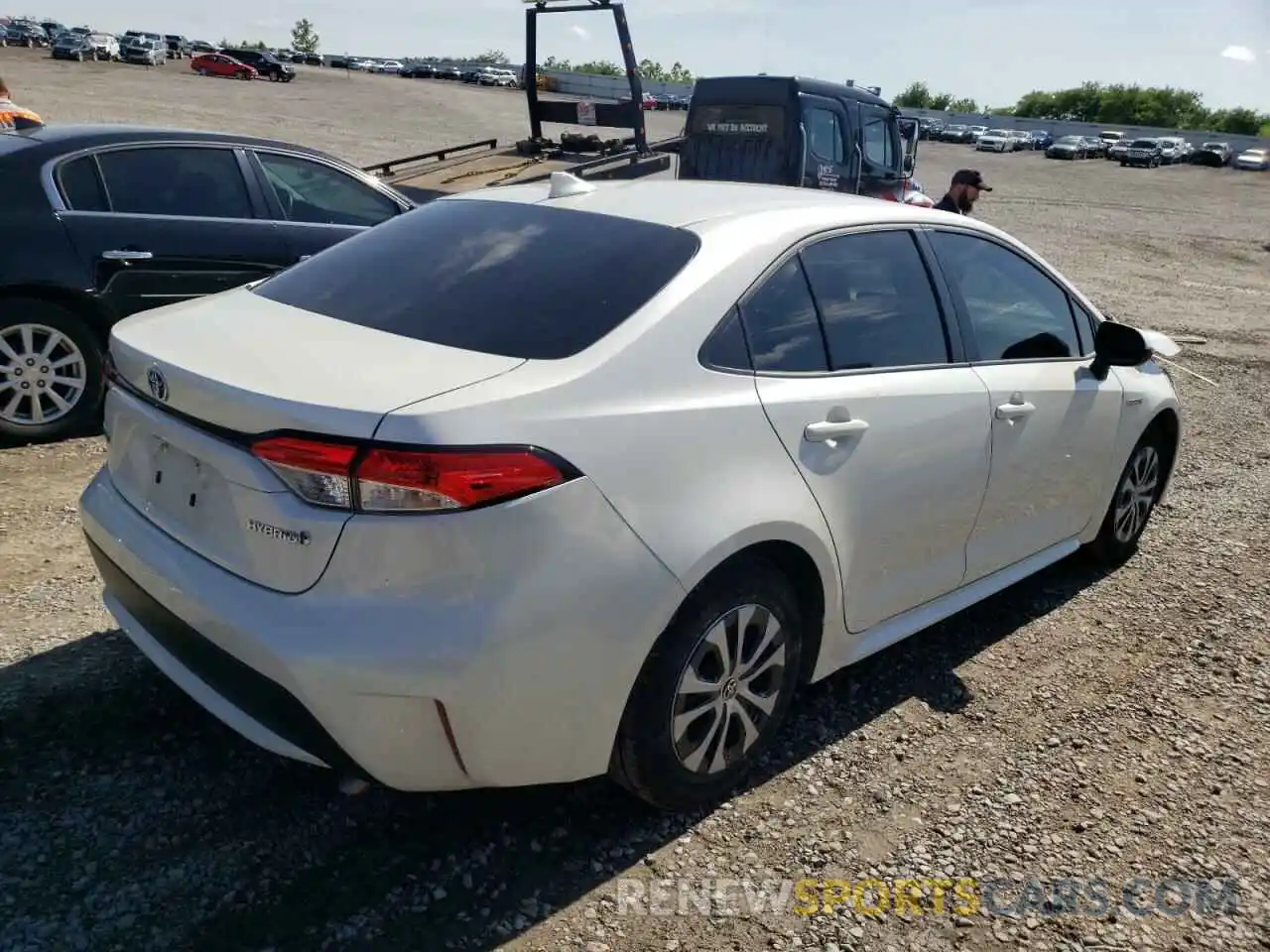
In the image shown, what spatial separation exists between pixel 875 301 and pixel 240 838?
2.36 meters

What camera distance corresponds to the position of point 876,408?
9.89 ft

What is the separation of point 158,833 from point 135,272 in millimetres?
3685

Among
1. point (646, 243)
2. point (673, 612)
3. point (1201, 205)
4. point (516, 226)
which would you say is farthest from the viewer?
point (1201, 205)

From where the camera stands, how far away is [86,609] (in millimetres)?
3729

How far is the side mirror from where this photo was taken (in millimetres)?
4031

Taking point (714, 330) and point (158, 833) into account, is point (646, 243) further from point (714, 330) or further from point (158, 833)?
point (158, 833)

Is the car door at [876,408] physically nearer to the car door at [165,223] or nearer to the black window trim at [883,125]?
the car door at [165,223]

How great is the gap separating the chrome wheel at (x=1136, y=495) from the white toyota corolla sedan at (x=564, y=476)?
1172 millimetres

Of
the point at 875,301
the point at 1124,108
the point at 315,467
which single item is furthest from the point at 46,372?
the point at 1124,108

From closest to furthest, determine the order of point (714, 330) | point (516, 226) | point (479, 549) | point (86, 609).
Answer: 1. point (479, 549)
2. point (714, 330)
3. point (516, 226)
4. point (86, 609)

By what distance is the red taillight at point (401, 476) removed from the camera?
7.02ft

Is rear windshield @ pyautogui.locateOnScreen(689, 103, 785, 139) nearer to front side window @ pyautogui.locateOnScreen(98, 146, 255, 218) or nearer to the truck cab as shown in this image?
the truck cab

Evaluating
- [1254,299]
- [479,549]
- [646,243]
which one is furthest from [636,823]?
[1254,299]

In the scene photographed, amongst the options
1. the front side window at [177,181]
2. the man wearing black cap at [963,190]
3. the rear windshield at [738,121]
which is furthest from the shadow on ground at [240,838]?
the rear windshield at [738,121]
